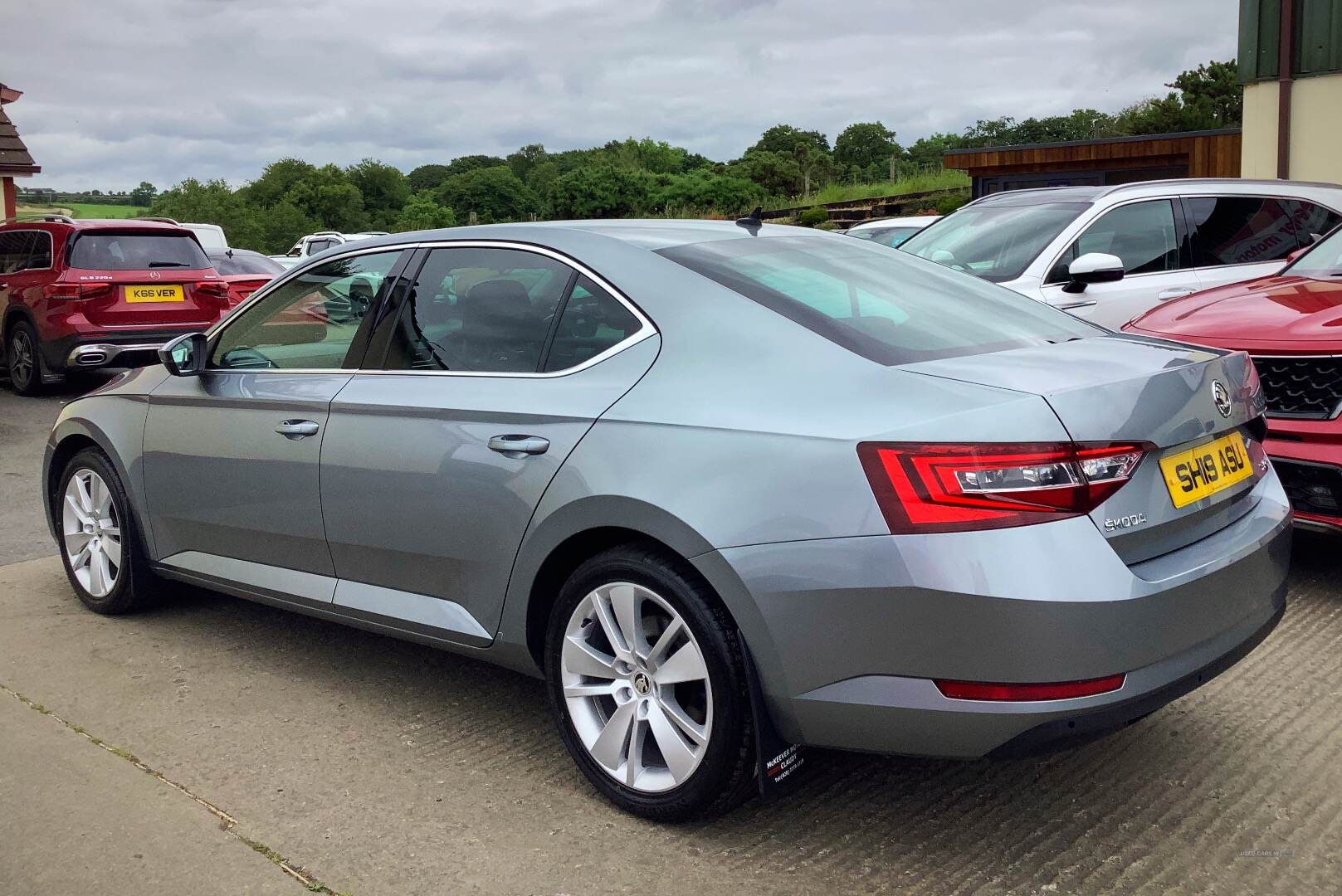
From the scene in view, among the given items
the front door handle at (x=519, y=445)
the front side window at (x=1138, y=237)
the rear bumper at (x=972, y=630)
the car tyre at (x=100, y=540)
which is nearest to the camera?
the rear bumper at (x=972, y=630)

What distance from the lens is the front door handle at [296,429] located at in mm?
3992

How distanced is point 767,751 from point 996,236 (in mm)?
5501

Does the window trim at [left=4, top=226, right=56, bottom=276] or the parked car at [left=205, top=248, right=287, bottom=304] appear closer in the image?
the window trim at [left=4, top=226, right=56, bottom=276]

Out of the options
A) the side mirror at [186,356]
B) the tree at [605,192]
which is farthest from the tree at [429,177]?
the side mirror at [186,356]

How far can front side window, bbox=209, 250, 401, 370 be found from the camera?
4.10 meters

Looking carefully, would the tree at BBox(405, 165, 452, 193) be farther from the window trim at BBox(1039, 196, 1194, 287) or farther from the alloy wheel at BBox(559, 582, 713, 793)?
the alloy wheel at BBox(559, 582, 713, 793)

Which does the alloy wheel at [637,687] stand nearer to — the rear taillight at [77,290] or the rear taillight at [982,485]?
the rear taillight at [982,485]

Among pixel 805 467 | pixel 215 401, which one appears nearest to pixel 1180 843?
pixel 805 467

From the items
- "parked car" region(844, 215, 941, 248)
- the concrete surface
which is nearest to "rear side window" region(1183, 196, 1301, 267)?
the concrete surface

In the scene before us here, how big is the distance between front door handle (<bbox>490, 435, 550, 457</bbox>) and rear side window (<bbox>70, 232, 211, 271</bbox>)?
10.2m

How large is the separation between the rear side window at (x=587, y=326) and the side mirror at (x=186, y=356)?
1818 mm

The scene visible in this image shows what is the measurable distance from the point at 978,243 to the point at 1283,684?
427cm

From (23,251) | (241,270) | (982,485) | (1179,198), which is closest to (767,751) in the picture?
(982,485)

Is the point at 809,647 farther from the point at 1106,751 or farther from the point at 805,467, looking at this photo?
the point at 1106,751
